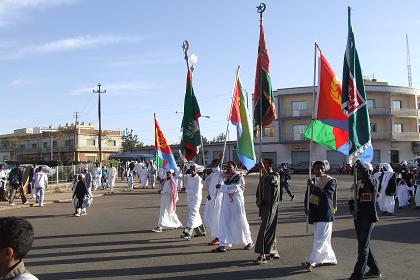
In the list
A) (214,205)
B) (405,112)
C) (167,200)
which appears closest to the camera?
(214,205)

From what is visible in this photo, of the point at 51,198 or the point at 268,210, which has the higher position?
the point at 268,210

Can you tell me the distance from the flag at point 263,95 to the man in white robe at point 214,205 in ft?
5.58

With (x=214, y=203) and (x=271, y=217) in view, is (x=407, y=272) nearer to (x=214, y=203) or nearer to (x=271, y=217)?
(x=271, y=217)

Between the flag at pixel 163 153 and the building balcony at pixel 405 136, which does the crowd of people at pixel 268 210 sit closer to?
the flag at pixel 163 153

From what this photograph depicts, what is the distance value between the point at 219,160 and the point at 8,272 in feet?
30.5

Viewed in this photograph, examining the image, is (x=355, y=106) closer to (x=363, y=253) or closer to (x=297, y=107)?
(x=363, y=253)

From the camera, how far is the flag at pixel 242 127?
37.4 ft

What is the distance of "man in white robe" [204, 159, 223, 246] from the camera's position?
11.4 meters

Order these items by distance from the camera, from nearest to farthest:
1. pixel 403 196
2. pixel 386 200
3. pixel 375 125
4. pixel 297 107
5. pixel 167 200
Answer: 1. pixel 167 200
2. pixel 386 200
3. pixel 403 196
4. pixel 375 125
5. pixel 297 107

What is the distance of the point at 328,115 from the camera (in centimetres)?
970

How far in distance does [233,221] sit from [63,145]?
293ft

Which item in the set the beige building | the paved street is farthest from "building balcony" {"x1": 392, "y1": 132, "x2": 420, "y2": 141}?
the paved street

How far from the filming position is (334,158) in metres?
62.7

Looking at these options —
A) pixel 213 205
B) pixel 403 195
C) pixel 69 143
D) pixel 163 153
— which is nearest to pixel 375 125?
pixel 403 195
